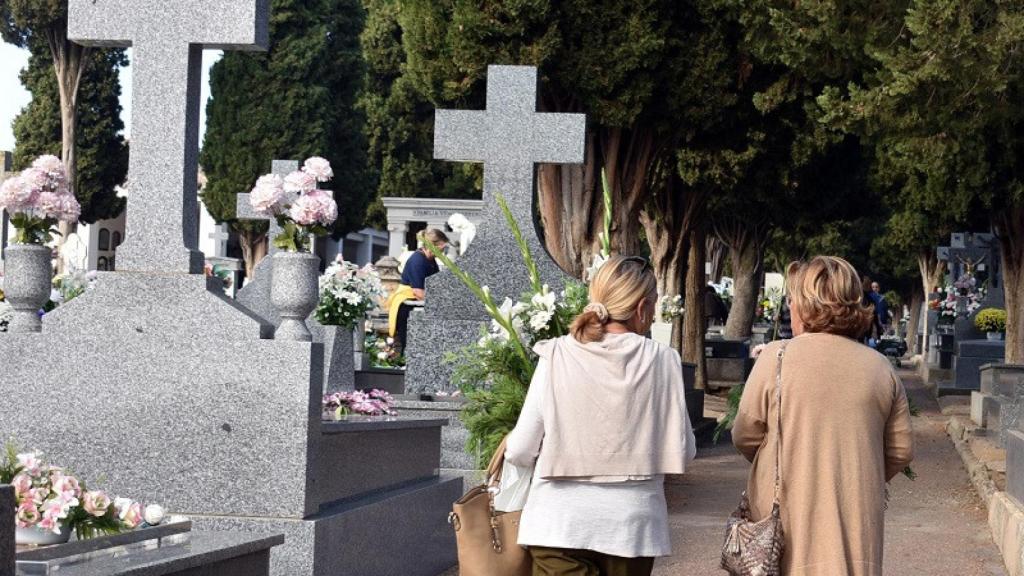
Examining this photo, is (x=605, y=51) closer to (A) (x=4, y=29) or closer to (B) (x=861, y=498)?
(B) (x=861, y=498)

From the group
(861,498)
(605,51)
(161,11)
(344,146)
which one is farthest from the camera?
(344,146)

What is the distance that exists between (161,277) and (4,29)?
46.5 metres

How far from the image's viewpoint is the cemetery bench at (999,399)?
1271 cm

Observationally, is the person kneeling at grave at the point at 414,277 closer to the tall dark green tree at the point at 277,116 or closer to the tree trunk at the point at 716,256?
the tree trunk at the point at 716,256

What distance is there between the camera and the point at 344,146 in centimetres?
5362

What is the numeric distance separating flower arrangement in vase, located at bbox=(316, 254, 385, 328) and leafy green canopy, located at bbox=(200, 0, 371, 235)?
122 ft

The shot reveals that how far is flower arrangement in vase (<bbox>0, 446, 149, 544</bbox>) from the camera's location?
4.70 meters

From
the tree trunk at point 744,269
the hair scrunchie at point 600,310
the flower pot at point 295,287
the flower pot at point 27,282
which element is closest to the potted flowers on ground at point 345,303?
the flower pot at point 295,287

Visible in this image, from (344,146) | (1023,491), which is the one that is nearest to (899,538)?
(1023,491)

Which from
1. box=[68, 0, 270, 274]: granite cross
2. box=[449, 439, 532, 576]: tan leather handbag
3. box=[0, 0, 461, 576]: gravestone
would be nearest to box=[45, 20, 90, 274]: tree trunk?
box=[68, 0, 270, 274]: granite cross

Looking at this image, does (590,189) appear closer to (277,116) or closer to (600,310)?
(600,310)

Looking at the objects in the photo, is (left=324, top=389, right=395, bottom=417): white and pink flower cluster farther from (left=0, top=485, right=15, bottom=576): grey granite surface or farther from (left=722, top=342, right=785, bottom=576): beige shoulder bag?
(left=0, top=485, right=15, bottom=576): grey granite surface

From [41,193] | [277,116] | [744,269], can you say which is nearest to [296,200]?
[41,193]

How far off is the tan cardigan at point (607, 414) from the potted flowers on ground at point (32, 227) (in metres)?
3.33
